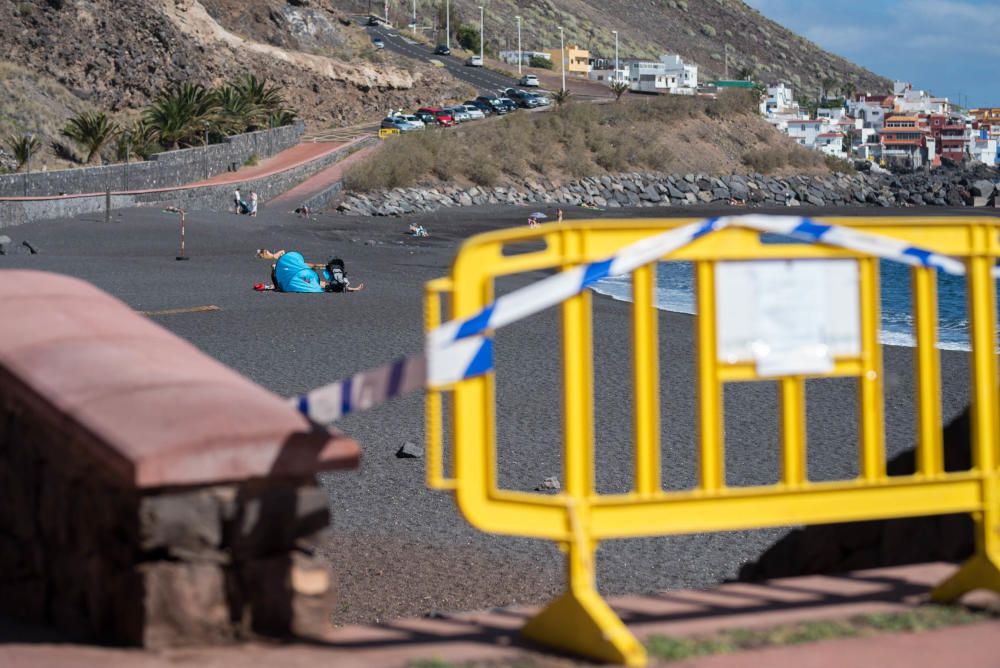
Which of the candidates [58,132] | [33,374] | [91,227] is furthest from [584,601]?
[58,132]

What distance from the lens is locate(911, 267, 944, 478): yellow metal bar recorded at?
13.2 ft

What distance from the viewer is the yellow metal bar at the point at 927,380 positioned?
4023 millimetres

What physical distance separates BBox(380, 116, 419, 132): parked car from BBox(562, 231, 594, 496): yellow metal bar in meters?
58.6

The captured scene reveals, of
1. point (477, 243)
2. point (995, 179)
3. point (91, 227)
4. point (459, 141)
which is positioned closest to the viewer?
point (477, 243)

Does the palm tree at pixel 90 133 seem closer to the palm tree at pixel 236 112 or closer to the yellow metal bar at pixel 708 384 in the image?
the palm tree at pixel 236 112

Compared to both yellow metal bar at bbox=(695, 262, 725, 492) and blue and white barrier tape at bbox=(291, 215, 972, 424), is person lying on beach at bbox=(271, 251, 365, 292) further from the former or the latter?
yellow metal bar at bbox=(695, 262, 725, 492)

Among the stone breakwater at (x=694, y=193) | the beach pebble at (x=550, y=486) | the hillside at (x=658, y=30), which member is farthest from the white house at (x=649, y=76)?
the beach pebble at (x=550, y=486)

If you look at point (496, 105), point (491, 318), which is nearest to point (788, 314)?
point (491, 318)

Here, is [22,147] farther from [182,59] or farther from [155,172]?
[182,59]

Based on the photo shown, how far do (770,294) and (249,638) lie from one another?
1654 mm

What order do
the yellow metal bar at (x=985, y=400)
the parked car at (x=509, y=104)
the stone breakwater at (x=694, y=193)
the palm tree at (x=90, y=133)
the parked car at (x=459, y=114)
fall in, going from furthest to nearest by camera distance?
the parked car at (x=509, y=104) < the parked car at (x=459, y=114) < the stone breakwater at (x=694, y=193) < the palm tree at (x=90, y=133) < the yellow metal bar at (x=985, y=400)

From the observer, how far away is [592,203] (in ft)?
207

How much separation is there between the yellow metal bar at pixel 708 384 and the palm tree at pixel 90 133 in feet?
119

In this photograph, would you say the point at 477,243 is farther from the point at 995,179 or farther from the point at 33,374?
the point at 995,179
